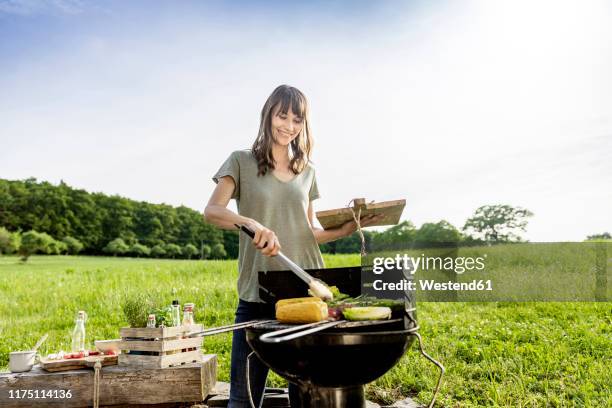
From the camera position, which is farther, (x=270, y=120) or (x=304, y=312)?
(x=270, y=120)

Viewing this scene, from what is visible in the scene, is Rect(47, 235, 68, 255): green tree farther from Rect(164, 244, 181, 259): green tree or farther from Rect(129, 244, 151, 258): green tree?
Rect(164, 244, 181, 259): green tree

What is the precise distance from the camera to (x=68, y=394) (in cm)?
399

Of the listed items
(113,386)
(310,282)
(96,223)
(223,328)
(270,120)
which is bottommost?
(113,386)

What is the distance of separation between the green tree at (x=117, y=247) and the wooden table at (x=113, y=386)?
35.8m

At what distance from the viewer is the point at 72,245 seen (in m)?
38.0

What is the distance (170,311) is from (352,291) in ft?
7.00

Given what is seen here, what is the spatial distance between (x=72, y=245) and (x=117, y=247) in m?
3.18

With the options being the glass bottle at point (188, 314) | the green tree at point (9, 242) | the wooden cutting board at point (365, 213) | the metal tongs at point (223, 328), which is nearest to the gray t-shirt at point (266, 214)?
the wooden cutting board at point (365, 213)

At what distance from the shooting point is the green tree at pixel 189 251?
36281 millimetres

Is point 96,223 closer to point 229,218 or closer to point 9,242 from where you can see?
point 9,242

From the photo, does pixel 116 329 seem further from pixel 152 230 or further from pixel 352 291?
pixel 152 230

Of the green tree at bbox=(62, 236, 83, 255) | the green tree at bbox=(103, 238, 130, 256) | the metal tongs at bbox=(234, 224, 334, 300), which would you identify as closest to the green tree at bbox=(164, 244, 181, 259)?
the green tree at bbox=(103, 238, 130, 256)

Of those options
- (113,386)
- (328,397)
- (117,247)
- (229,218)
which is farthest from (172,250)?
(328,397)

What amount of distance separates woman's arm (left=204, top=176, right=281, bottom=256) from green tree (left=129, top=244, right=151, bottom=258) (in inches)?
1458
